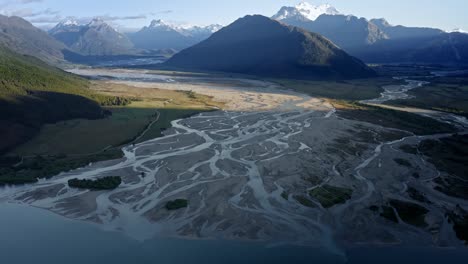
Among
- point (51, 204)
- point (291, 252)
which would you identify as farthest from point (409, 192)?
point (51, 204)

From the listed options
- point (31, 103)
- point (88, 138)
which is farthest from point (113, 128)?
point (31, 103)

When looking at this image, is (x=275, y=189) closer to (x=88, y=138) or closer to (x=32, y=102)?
(x=88, y=138)

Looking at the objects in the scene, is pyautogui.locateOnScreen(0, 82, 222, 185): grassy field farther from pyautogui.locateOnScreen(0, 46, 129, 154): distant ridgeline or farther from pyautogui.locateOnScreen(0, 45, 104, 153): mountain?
pyautogui.locateOnScreen(0, 46, 129, 154): distant ridgeline

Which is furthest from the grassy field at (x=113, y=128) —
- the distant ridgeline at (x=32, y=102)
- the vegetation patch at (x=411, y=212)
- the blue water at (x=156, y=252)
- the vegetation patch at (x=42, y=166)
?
the vegetation patch at (x=411, y=212)

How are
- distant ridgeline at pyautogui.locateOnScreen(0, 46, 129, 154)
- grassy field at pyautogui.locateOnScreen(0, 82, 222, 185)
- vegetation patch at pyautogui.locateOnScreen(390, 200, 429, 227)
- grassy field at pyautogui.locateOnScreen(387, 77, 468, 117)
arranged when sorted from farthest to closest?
grassy field at pyautogui.locateOnScreen(387, 77, 468, 117), distant ridgeline at pyautogui.locateOnScreen(0, 46, 129, 154), grassy field at pyautogui.locateOnScreen(0, 82, 222, 185), vegetation patch at pyautogui.locateOnScreen(390, 200, 429, 227)

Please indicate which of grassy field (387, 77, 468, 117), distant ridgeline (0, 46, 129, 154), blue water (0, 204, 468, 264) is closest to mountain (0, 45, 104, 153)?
distant ridgeline (0, 46, 129, 154)
